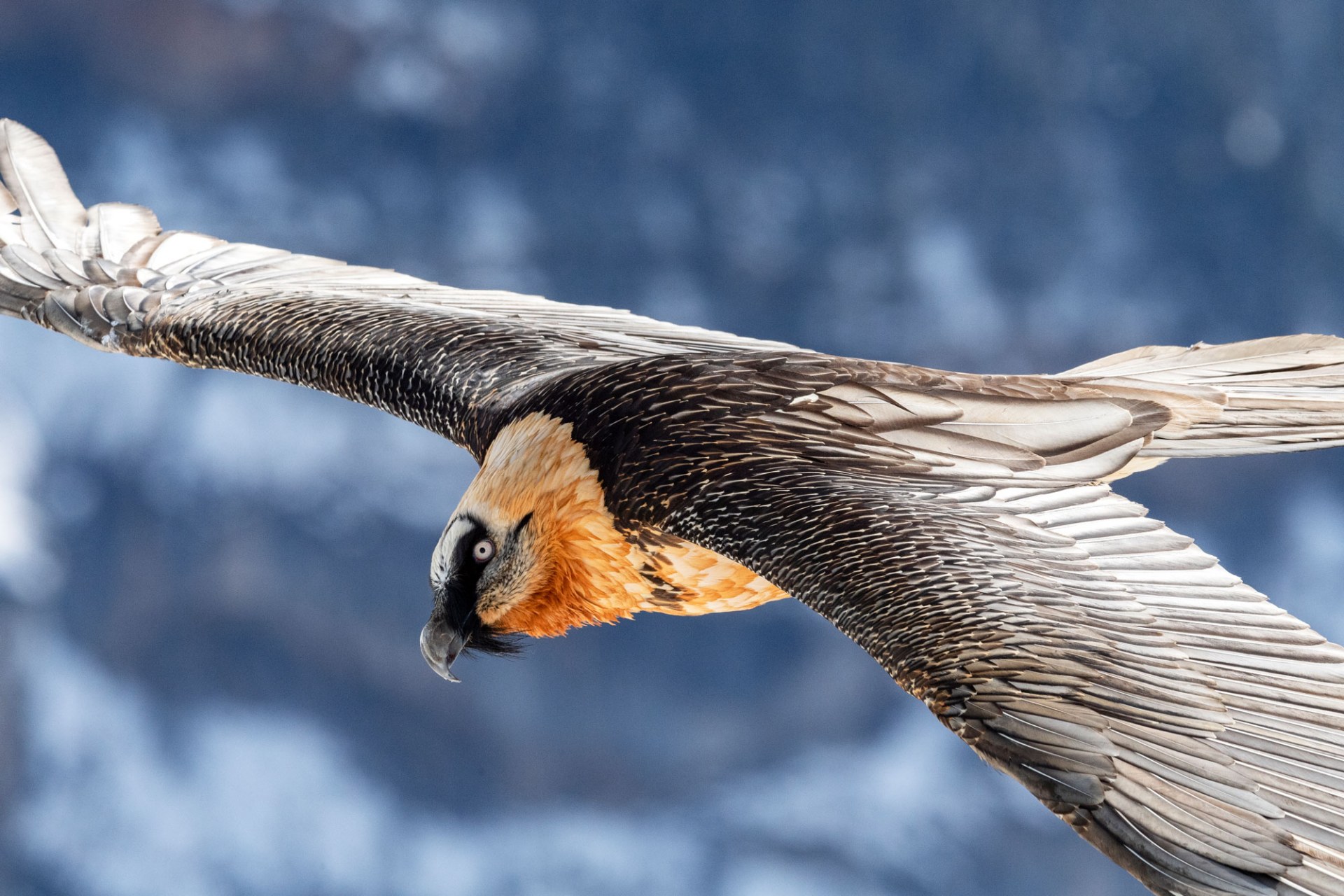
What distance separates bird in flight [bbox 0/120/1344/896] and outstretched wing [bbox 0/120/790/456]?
0.9 inches

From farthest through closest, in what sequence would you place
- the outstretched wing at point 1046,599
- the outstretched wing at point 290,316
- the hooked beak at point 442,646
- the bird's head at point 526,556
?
1. the outstretched wing at point 290,316
2. the hooked beak at point 442,646
3. the bird's head at point 526,556
4. the outstretched wing at point 1046,599

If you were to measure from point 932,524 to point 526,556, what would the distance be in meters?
1.79

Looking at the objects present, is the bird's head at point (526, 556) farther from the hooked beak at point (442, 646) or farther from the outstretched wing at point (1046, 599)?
the outstretched wing at point (1046, 599)

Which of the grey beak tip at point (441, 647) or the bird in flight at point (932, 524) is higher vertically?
the bird in flight at point (932, 524)

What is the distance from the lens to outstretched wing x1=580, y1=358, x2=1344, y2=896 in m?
3.59

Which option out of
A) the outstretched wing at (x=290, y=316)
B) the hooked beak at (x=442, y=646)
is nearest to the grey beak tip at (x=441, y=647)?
the hooked beak at (x=442, y=646)

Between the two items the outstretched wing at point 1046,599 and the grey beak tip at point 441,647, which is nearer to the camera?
the outstretched wing at point 1046,599

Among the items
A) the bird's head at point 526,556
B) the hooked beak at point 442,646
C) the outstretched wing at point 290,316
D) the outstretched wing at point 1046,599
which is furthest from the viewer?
the outstretched wing at point 290,316

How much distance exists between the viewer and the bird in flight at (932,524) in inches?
145

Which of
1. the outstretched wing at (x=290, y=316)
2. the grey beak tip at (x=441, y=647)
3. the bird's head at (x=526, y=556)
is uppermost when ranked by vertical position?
Answer: the outstretched wing at (x=290, y=316)

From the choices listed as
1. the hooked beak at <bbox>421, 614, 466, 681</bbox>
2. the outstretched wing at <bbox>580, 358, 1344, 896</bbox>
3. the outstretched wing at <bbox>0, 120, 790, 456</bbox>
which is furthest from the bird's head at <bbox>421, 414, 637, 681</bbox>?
the outstretched wing at <bbox>0, 120, 790, 456</bbox>

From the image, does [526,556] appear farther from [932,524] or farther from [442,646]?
[932,524]

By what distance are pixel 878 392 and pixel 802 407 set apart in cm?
30

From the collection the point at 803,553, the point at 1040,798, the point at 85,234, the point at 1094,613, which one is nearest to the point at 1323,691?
the point at 1094,613
